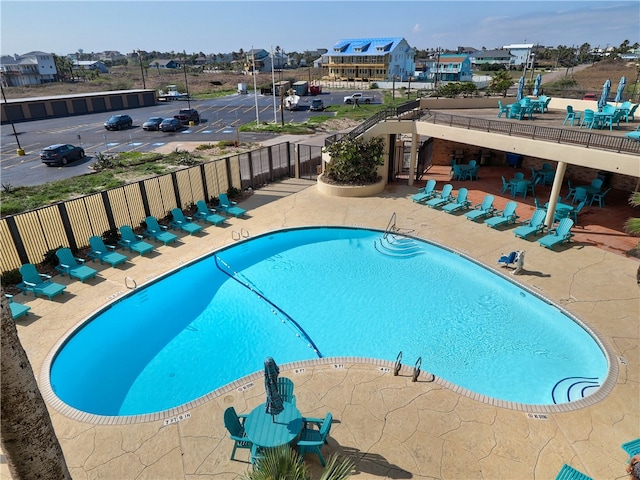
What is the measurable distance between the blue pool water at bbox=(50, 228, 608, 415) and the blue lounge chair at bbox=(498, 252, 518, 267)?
0.76 meters

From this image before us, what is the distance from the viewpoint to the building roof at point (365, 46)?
282 ft

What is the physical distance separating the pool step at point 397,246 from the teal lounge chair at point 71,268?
1110cm

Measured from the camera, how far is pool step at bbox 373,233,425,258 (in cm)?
1673

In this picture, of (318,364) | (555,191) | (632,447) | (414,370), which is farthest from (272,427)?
(555,191)

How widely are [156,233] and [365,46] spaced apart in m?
85.0

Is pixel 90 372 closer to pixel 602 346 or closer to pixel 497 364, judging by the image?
pixel 497 364

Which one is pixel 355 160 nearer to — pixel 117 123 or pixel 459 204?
pixel 459 204

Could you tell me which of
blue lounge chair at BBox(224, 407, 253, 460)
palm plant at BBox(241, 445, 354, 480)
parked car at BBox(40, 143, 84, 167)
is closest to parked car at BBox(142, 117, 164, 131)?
parked car at BBox(40, 143, 84, 167)

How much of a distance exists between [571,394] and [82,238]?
17.1 m

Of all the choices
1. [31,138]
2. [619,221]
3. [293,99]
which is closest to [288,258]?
[619,221]

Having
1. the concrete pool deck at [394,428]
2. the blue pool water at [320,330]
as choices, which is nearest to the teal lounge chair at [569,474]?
the concrete pool deck at [394,428]

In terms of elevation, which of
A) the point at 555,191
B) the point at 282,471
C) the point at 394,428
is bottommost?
the point at 394,428

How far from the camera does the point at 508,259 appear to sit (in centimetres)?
1473

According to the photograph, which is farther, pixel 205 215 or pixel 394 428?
pixel 205 215
